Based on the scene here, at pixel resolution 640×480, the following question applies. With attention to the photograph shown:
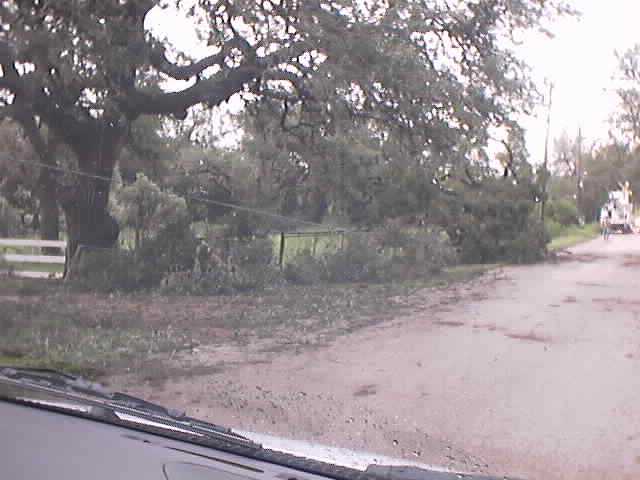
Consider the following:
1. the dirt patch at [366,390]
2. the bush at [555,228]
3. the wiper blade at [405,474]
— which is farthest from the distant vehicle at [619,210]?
the wiper blade at [405,474]

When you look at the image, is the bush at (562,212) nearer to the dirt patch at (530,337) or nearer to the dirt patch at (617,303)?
the dirt patch at (617,303)

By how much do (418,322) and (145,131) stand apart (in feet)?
37.5

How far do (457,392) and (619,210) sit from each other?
66829 mm

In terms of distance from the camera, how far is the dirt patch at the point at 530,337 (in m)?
11.0

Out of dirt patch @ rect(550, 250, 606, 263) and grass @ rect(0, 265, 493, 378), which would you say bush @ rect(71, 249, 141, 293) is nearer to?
grass @ rect(0, 265, 493, 378)

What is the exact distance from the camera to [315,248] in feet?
60.8

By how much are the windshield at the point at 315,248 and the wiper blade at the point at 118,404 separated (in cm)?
34

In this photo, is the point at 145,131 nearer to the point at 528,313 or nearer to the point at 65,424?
the point at 528,313

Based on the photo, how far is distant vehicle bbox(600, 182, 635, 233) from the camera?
Result: 216ft

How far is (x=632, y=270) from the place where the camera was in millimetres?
23719

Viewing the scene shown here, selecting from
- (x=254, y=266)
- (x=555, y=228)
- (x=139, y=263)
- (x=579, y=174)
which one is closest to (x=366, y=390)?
(x=139, y=263)

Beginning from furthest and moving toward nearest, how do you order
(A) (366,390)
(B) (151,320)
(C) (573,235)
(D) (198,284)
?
(C) (573,235) < (D) (198,284) < (B) (151,320) < (A) (366,390)

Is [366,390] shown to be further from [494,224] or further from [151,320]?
[494,224]

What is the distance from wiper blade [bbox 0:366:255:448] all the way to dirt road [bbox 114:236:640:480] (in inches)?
75.3
